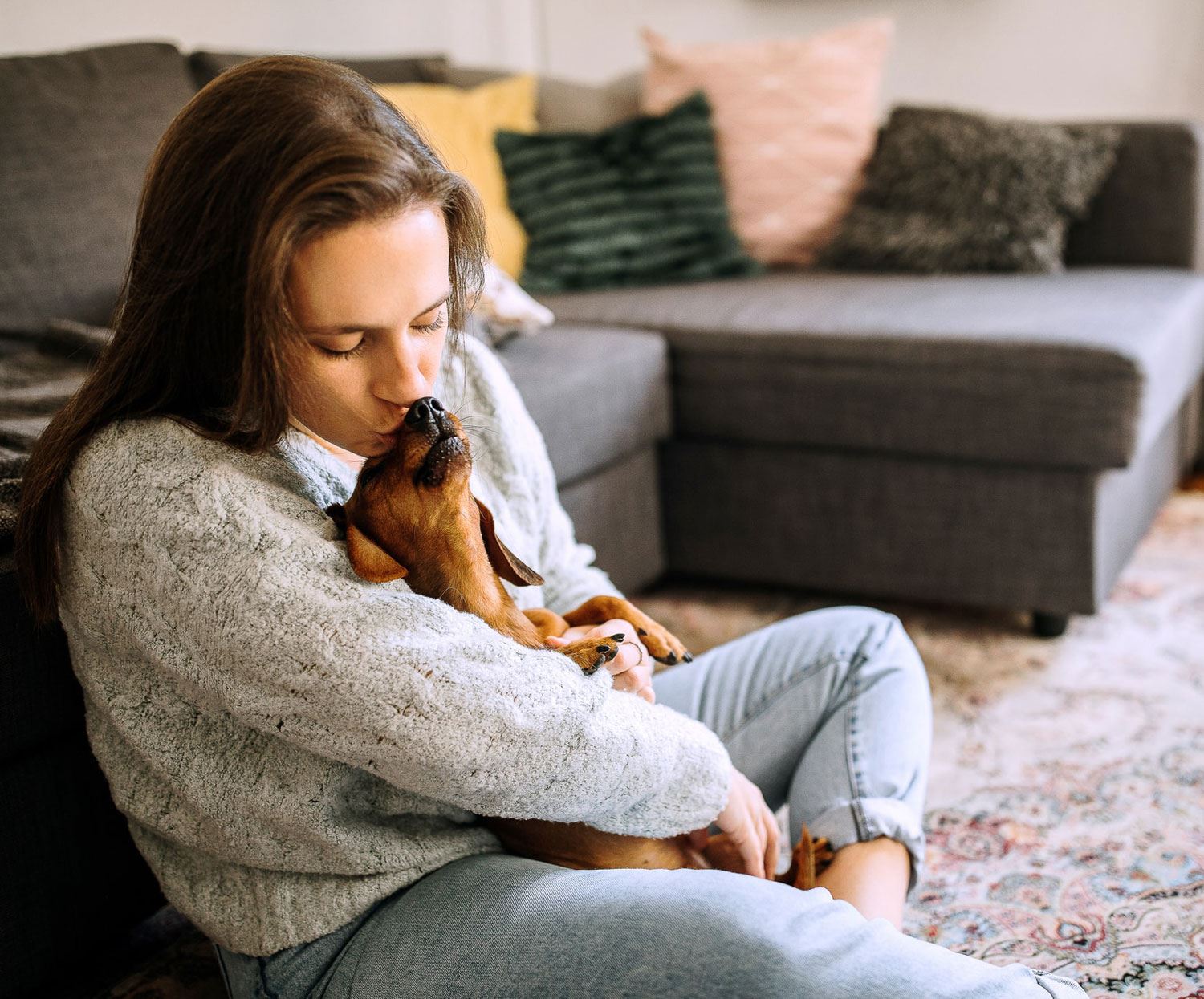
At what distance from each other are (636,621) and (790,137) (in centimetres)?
196

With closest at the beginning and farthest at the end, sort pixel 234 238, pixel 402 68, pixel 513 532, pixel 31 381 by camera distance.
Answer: pixel 234 238 < pixel 513 532 < pixel 31 381 < pixel 402 68

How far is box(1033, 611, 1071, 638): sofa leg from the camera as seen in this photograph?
6.56ft

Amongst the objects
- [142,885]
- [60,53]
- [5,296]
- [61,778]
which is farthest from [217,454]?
[60,53]

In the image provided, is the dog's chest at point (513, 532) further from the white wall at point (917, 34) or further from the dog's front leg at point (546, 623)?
the white wall at point (917, 34)

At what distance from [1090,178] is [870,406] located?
2.97ft

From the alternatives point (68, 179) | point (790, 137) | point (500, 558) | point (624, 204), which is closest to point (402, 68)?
point (624, 204)

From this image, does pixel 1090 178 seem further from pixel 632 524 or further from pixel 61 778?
pixel 61 778

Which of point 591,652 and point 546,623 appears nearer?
point 591,652

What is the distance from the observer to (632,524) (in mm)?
2150

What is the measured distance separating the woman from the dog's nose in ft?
0.09

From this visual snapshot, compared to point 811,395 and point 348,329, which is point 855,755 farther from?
point 811,395

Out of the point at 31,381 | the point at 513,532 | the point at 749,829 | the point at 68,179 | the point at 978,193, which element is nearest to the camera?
the point at 749,829

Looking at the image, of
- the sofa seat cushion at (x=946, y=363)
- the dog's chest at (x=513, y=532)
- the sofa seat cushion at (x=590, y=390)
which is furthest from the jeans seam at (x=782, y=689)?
the sofa seat cushion at (x=946, y=363)

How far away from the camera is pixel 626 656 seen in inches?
38.8
